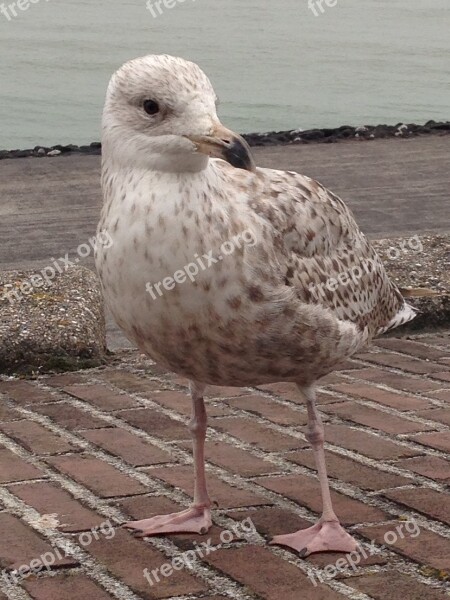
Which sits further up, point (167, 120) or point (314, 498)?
point (167, 120)

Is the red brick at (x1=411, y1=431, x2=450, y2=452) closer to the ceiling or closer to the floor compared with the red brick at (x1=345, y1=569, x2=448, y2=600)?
closer to the ceiling

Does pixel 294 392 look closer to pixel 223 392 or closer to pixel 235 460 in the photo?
pixel 223 392

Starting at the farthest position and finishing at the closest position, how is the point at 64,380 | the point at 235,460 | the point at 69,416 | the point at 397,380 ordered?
the point at 64,380, the point at 397,380, the point at 69,416, the point at 235,460

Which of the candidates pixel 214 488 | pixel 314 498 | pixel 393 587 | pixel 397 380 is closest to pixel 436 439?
pixel 314 498

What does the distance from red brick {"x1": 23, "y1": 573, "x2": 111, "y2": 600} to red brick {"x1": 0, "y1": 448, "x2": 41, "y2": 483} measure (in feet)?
2.93

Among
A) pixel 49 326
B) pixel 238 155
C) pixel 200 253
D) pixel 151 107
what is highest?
pixel 151 107

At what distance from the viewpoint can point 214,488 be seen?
4258 millimetres

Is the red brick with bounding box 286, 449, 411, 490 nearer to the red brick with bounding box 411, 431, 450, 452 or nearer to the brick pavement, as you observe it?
the brick pavement

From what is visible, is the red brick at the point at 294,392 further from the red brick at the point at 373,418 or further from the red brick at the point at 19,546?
the red brick at the point at 19,546

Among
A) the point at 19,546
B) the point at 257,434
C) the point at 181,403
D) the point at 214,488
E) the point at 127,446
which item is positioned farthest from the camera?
the point at 181,403

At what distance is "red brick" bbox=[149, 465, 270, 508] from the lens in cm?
411

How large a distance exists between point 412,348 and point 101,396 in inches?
65.3

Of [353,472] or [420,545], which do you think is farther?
[353,472]

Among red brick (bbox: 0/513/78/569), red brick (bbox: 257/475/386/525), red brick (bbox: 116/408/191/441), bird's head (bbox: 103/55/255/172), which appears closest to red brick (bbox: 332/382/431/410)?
red brick (bbox: 116/408/191/441)
